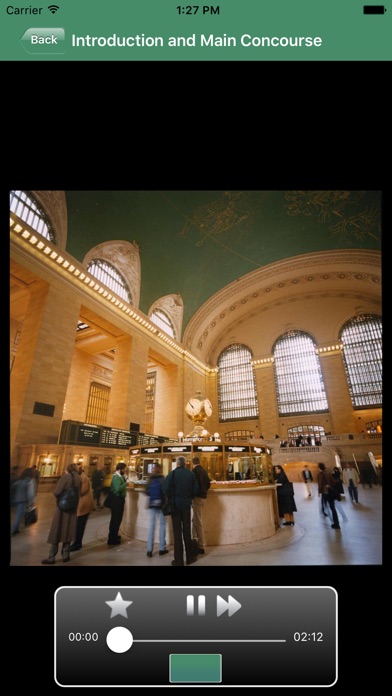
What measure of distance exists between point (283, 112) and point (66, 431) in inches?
377

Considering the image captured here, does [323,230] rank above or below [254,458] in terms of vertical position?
above

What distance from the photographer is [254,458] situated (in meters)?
7.51

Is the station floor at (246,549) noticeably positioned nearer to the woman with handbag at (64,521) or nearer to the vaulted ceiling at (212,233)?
the woman with handbag at (64,521)

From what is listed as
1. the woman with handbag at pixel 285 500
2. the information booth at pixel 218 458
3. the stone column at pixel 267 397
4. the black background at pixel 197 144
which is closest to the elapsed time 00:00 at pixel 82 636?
the black background at pixel 197 144

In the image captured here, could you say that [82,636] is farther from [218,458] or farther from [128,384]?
[128,384]

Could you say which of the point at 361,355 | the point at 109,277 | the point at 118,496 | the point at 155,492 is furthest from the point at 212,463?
the point at 361,355

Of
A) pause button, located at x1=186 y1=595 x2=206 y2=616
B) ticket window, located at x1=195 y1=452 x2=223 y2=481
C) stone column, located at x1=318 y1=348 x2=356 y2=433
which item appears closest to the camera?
pause button, located at x1=186 y1=595 x2=206 y2=616

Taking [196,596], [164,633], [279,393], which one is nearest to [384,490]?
[196,596]

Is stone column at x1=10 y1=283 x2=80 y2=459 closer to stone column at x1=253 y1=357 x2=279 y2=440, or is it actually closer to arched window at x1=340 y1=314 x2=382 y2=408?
stone column at x1=253 y1=357 x2=279 y2=440

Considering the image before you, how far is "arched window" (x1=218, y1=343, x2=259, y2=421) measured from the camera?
21.6m

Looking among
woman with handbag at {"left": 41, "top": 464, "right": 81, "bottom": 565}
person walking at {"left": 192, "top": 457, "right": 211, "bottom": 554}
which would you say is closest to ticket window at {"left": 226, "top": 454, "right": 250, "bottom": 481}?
person walking at {"left": 192, "top": 457, "right": 211, "bottom": 554}

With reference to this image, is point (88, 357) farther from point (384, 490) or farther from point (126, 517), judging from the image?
point (384, 490)

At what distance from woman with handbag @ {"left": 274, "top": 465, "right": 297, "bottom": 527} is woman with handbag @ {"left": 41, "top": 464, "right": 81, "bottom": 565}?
3.69 m
